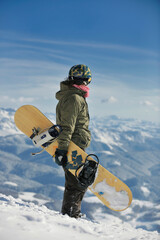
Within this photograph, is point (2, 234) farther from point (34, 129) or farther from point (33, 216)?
point (34, 129)

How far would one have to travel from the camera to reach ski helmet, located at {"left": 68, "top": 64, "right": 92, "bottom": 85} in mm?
5391

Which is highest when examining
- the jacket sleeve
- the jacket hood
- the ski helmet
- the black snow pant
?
the ski helmet

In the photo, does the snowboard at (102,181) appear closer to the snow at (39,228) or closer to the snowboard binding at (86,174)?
the snowboard binding at (86,174)

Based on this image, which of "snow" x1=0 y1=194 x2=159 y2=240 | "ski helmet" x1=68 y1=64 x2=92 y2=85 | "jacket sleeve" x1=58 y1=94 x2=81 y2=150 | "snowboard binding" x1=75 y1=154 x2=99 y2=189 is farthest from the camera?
"ski helmet" x1=68 y1=64 x2=92 y2=85

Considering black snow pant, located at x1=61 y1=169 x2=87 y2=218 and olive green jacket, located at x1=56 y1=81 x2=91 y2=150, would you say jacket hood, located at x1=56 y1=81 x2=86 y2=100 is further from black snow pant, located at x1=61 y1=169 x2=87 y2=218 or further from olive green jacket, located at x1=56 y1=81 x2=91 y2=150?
black snow pant, located at x1=61 y1=169 x2=87 y2=218

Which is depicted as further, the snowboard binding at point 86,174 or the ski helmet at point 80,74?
the ski helmet at point 80,74

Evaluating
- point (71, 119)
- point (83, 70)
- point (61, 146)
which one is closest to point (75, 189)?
point (61, 146)

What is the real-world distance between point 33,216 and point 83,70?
351 cm

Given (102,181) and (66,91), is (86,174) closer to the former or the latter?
(102,181)

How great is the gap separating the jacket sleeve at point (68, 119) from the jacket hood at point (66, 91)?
30 cm

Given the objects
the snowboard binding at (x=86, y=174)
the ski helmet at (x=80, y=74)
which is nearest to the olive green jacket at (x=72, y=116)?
the ski helmet at (x=80, y=74)

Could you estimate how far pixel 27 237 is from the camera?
3072 millimetres

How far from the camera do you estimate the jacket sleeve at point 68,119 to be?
4.68 m

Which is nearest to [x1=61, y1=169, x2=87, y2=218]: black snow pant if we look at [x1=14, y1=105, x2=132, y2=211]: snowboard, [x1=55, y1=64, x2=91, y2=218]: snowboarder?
[x1=55, y1=64, x2=91, y2=218]: snowboarder
